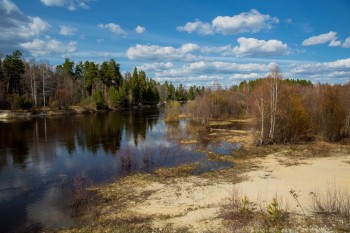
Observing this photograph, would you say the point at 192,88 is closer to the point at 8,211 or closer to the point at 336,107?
the point at 336,107

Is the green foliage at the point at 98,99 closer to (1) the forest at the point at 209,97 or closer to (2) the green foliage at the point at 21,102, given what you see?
(1) the forest at the point at 209,97

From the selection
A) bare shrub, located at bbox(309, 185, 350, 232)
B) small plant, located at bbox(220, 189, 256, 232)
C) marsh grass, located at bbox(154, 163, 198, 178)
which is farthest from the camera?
marsh grass, located at bbox(154, 163, 198, 178)

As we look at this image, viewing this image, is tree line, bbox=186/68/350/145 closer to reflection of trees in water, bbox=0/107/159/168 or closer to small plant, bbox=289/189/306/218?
reflection of trees in water, bbox=0/107/159/168

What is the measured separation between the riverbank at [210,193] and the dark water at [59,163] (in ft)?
7.06

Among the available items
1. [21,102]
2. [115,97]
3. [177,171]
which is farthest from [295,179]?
[115,97]

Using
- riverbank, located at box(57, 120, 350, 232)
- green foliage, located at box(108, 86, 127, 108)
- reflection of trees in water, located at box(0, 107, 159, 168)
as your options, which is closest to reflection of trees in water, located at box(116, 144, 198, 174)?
riverbank, located at box(57, 120, 350, 232)

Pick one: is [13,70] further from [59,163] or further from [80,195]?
[80,195]

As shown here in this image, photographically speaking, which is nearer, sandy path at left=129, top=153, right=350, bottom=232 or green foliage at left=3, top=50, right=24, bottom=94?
sandy path at left=129, top=153, right=350, bottom=232

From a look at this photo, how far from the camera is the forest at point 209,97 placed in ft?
126

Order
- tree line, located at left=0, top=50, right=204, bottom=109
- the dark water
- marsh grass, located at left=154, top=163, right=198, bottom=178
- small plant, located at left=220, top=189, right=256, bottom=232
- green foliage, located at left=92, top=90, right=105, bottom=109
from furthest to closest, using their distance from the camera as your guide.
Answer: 1. green foliage, located at left=92, top=90, right=105, bottom=109
2. tree line, located at left=0, top=50, right=204, bottom=109
3. marsh grass, located at left=154, top=163, right=198, bottom=178
4. the dark water
5. small plant, located at left=220, top=189, right=256, bottom=232

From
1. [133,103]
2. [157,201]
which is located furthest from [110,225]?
[133,103]

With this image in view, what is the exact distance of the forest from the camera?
3828 centimetres

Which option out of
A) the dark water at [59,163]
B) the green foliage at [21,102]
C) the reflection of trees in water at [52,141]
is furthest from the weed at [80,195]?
the green foliage at [21,102]

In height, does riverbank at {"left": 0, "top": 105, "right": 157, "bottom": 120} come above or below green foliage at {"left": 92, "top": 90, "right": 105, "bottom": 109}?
below
